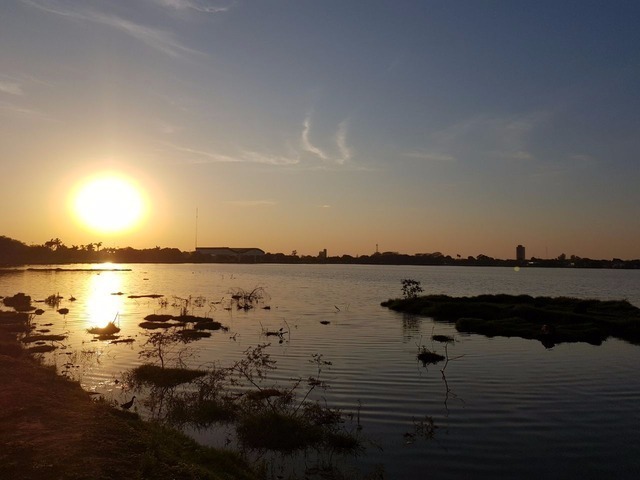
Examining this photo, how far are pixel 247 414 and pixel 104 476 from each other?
9.79 meters

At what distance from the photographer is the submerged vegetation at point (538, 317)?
49969mm

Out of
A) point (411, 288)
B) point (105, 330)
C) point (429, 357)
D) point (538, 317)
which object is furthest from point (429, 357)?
point (411, 288)

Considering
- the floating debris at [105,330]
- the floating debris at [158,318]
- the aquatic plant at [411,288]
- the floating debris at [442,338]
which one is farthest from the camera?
the aquatic plant at [411,288]

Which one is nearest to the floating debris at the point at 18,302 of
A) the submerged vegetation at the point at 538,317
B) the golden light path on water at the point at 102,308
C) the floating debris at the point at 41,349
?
the golden light path on water at the point at 102,308

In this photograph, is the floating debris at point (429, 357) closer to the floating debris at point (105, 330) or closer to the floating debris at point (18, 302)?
the floating debris at point (105, 330)

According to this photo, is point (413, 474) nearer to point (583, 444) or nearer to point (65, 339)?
point (583, 444)

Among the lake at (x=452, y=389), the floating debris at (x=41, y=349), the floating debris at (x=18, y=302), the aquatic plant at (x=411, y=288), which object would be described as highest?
the aquatic plant at (x=411, y=288)

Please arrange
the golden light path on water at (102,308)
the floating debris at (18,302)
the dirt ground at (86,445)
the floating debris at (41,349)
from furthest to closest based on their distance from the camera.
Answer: the floating debris at (18,302), the golden light path on water at (102,308), the floating debris at (41,349), the dirt ground at (86,445)

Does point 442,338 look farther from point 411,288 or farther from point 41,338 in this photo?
point 411,288

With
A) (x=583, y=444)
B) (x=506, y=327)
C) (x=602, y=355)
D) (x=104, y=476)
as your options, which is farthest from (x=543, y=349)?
(x=104, y=476)

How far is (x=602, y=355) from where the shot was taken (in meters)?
40.8

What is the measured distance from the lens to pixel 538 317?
60.4 metres

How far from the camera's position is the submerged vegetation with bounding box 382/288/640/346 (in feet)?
164

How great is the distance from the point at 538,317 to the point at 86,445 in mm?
56415
